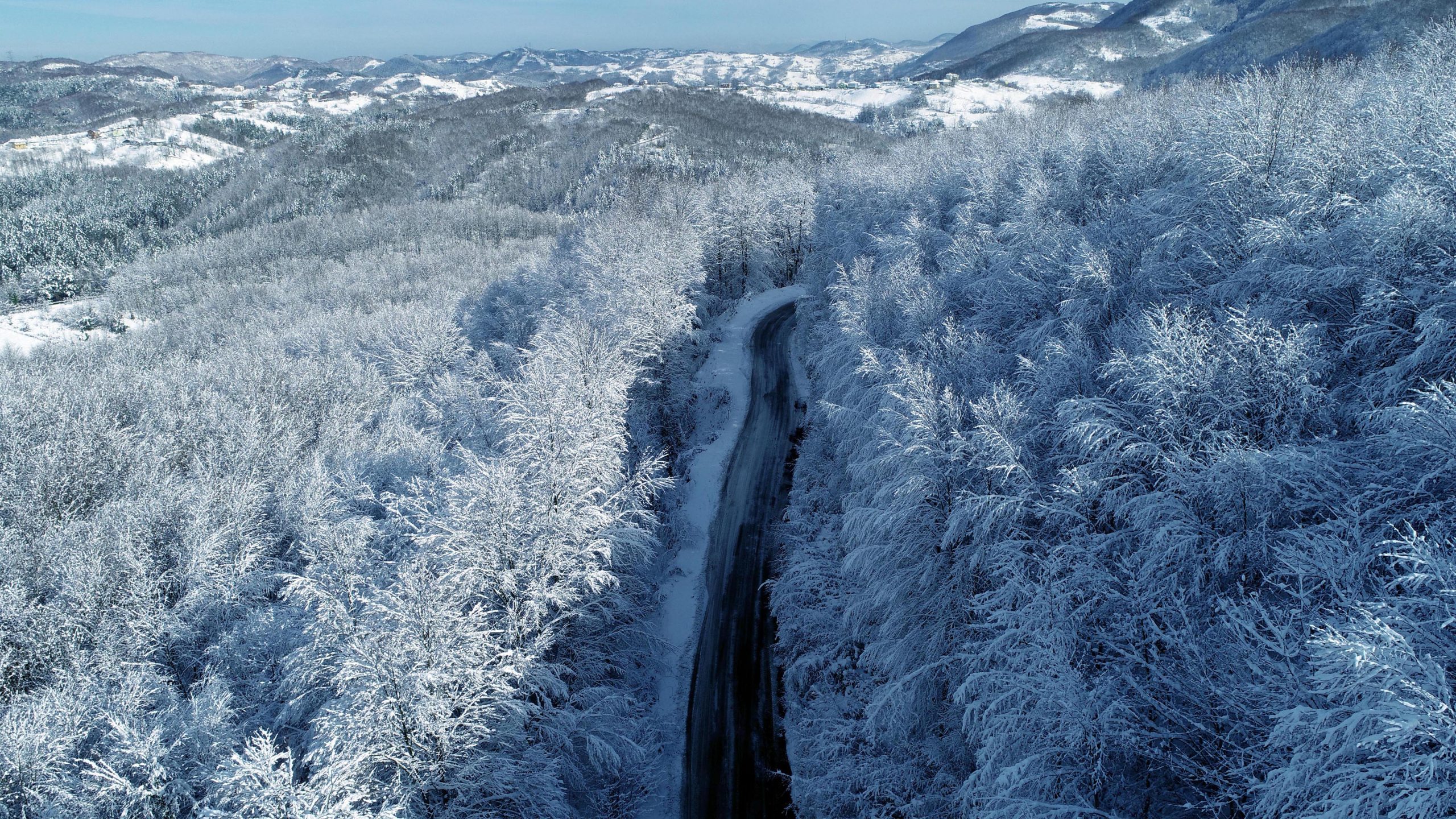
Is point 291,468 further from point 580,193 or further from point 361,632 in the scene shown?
point 580,193

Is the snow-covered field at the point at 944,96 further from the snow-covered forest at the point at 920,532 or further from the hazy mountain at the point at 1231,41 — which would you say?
the snow-covered forest at the point at 920,532

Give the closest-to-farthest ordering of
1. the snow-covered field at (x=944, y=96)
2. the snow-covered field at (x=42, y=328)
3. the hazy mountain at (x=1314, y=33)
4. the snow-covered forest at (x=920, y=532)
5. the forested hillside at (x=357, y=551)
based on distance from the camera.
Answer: the snow-covered forest at (x=920, y=532)
the forested hillside at (x=357, y=551)
the snow-covered field at (x=42, y=328)
the hazy mountain at (x=1314, y=33)
the snow-covered field at (x=944, y=96)

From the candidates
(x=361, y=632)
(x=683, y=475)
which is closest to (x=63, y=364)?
(x=683, y=475)

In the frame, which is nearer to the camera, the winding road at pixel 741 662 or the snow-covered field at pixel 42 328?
the winding road at pixel 741 662

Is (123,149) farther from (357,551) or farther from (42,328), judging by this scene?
(357,551)

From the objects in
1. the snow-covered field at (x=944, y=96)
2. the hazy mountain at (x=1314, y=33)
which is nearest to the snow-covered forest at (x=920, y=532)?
the hazy mountain at (x=1314, y=33)

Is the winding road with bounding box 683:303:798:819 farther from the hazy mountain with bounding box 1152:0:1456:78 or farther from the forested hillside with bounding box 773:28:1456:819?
the hazy mountain with bounding box 1152:0:1456:78

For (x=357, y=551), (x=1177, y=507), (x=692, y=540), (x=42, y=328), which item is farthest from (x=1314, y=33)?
(x=42, y=328)
